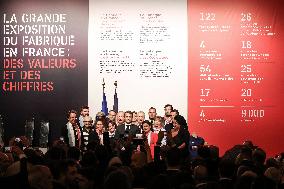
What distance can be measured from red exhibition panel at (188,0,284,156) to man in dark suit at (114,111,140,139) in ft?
5.54

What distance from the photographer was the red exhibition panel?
14320mm

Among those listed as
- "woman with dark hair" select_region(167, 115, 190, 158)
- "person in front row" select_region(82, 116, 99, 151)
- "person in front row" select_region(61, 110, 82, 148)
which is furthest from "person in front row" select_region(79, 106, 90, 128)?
"woman with dark hair" select_region(167, 115, 190, 158)

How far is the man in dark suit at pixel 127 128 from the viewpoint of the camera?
1222 cm

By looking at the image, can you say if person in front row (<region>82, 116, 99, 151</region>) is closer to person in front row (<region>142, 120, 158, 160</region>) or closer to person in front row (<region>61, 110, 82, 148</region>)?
person in front row (<region>61, 110, 82, 148</region>)

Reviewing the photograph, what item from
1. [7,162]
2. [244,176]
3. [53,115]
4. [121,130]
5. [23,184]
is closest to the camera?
[23,184]

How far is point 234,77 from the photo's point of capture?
14.4 m

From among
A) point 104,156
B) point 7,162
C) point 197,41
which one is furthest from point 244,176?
point 197,41

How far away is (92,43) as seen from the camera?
14.3 meters

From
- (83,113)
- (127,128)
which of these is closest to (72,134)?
(127,128)

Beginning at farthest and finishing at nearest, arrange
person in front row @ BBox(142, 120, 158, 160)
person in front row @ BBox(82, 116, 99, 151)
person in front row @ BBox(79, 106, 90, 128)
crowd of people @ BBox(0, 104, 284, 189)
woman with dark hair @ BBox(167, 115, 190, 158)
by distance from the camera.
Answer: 1. person in front row @ BBox(79, 106, 90, 128)
2. person in front row @ BBox(142, 120, 158, 160)
3. person in front row @ BBox(82, 116, 99, 151)
4. woman with dark hair @ BBox(167, 115, 190, 158)
5. crowd of people @ BBox(0, 104, 284, 189)

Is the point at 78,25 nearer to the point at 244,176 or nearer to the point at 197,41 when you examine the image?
the point at 197,41

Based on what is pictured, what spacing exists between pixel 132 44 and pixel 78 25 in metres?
1.24

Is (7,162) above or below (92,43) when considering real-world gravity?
below

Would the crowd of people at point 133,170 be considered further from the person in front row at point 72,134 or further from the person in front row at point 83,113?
the person in front row at point 83,113
